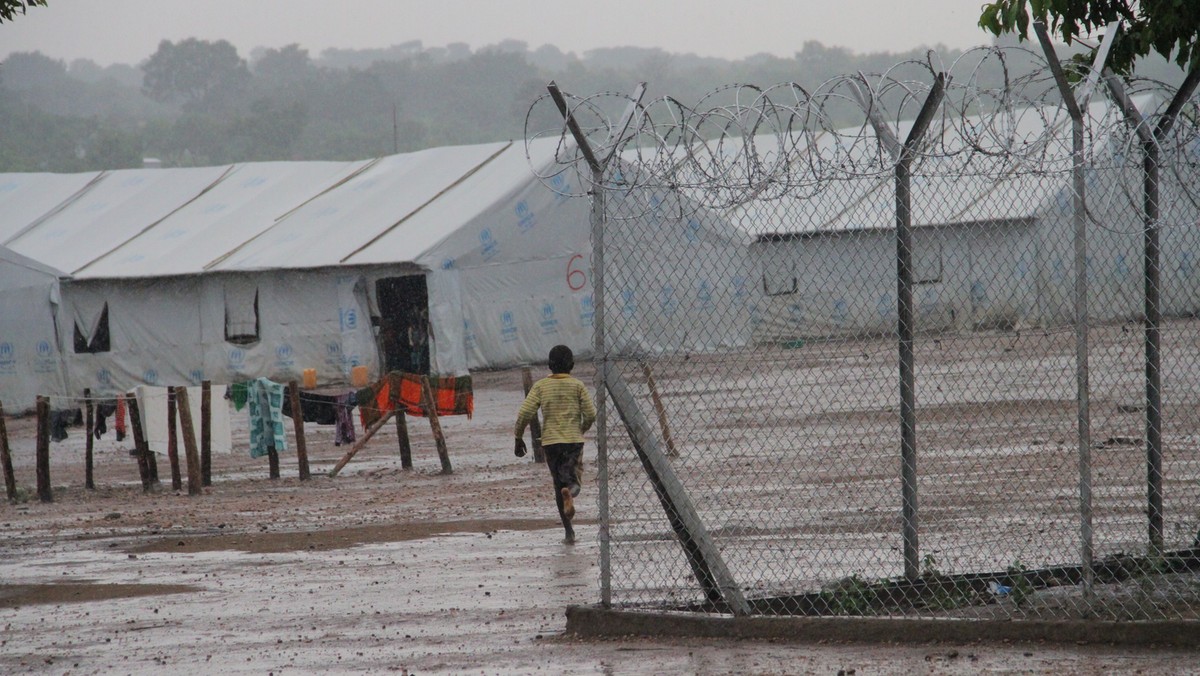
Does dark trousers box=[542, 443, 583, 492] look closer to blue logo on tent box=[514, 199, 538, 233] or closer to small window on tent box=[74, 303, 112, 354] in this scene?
blue logo on tent box=[514, 199, 538, 233]

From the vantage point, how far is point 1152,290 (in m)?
6.86

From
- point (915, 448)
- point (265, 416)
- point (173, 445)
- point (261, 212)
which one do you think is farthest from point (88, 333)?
point (915, 448)

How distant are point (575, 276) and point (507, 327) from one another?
1.67 metres

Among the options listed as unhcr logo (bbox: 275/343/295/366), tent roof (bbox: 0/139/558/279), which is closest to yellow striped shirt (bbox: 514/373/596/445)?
tent roof (bbox: 0/139/558/279)

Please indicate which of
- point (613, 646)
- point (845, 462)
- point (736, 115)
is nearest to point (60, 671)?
point (613, 646)

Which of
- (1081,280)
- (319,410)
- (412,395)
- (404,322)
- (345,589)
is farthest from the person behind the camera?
(404,322)

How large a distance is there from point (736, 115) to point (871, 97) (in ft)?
2.08

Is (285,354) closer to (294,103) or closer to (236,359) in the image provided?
(236,359)

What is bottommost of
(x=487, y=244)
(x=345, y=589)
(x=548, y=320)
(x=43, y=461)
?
(x=345, y=589)

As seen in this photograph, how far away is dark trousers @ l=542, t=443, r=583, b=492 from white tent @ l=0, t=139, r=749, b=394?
14265 millimetres

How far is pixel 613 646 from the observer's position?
680 centimetres

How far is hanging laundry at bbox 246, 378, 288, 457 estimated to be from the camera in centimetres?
1527

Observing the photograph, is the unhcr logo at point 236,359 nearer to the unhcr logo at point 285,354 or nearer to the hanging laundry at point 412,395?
the unhcr logo at point 285,354

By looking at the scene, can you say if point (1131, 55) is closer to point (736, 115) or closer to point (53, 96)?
point (736, 115)
